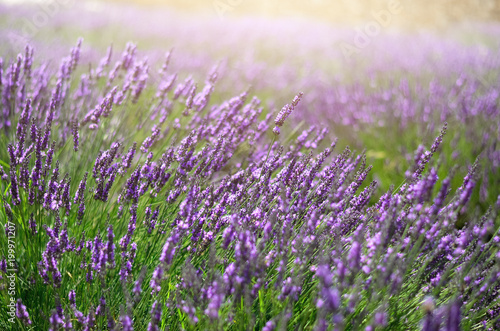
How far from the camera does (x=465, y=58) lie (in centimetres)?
734

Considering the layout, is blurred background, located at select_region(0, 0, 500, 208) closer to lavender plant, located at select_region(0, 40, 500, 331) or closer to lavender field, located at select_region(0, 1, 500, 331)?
lavender field, located at select_region(0, 1, 500, 331)

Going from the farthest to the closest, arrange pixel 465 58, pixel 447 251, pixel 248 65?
1. pixel 465 58
2. pixel 248 65
3. pixel 447 251

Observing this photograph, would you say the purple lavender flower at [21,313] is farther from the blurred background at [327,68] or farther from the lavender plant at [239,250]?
the blurred background at [327,68]

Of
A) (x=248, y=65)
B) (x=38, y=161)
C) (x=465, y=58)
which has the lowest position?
(x=38, y=161)

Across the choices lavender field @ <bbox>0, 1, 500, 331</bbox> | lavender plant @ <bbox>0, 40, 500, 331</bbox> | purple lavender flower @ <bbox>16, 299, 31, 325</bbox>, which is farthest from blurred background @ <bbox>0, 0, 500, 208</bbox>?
purple lavender flower @ <bbox>16, 299, 31, 325</bbox>

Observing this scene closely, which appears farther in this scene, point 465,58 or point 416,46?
point 416,46

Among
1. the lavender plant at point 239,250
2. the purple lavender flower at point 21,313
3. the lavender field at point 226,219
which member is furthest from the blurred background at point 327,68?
the purple lavender flower at point 21,313

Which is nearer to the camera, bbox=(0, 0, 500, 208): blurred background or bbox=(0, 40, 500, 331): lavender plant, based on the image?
bbox=(0, 40, 500, 331): lavender plant

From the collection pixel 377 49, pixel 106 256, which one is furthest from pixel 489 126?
pixel 377 49

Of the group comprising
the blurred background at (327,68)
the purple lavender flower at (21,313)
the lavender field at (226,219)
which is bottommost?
the purple lavender flower at (21,313)

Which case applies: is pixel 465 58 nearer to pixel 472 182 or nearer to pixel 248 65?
pixel 248 65

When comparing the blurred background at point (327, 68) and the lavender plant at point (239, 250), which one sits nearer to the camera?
the lavender plant at point (239, 250)

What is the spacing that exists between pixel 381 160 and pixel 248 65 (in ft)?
10.8

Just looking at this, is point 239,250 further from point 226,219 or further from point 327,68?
point 327,68
